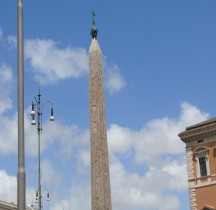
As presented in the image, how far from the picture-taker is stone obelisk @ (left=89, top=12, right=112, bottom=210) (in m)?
20.9

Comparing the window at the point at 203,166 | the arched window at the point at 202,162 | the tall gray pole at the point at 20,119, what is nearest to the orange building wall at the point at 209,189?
the arched window at the point at 202,162

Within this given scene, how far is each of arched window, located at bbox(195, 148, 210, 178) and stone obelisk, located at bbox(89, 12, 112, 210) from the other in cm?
1504

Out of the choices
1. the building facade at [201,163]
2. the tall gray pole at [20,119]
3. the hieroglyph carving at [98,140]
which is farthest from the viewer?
the building facade at [201,163]

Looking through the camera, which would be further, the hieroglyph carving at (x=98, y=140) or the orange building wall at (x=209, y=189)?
the orange building wall at (x=209, y=189)

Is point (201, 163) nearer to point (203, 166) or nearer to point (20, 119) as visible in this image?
point (203, 166)

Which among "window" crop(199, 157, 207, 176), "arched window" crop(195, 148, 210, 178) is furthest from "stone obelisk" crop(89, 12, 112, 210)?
"window" crop(199, 157, 207, 176)

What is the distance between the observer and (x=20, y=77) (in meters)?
10.5

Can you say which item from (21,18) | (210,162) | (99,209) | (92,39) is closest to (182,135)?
(210,162)

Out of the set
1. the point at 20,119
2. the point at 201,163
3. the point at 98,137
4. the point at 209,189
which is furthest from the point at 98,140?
the point at 201,163

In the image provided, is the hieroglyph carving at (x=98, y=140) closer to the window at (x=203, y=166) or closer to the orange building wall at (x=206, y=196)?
the window at (x=203, y=166)

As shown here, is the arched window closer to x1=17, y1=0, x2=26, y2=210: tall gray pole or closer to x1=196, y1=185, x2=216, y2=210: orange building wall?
x1=196, y1=185, x2=216, y2=210: orange building wall

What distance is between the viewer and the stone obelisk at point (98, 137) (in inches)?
821

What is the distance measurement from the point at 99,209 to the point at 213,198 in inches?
643

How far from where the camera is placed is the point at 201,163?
36.2 metres
